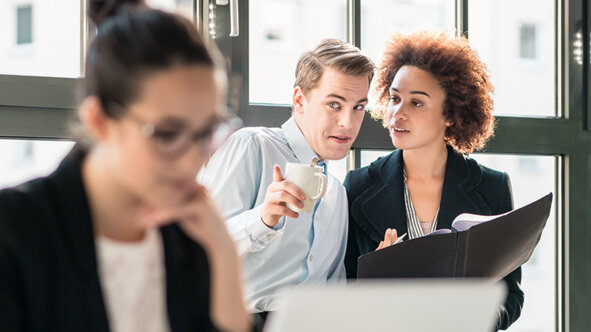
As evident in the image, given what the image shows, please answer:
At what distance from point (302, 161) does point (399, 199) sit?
0.38 meters

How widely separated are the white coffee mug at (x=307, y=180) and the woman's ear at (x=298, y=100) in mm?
434

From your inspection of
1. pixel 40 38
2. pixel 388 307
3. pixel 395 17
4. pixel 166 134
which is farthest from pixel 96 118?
pixel 395 17

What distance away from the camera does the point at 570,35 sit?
2.71 m

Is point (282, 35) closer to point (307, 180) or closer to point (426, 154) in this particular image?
point (426, 154)

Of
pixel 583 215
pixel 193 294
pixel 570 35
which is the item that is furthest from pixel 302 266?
pixel 570 35

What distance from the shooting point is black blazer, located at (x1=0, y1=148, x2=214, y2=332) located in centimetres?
100

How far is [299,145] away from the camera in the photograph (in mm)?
2041

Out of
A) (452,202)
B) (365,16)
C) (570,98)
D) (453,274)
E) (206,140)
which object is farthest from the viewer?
(570,98)

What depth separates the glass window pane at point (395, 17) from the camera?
2498 millimetres

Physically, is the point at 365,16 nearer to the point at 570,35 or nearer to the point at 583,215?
the point at 570,35

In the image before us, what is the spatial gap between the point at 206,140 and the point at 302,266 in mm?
1059

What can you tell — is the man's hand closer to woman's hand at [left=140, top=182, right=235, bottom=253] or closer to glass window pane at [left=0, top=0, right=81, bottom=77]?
woman's hand at [left=140, top=182, right=235, bottom=253]

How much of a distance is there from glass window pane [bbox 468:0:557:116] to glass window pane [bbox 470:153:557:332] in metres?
0.20

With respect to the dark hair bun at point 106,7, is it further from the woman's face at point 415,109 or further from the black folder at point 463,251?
the woman's face at point 415,109
